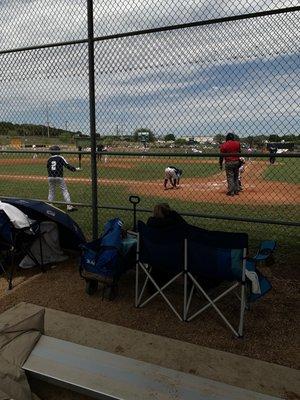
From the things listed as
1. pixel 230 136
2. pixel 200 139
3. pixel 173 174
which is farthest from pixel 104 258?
pixel 173 174

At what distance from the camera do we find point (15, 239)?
16.4 ft

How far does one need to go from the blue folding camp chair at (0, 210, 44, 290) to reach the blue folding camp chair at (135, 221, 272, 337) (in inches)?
65.7

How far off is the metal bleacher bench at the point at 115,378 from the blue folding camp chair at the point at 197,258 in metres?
1.05

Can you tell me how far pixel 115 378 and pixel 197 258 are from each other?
143 centimetres

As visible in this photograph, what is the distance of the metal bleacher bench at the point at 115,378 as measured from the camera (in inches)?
106

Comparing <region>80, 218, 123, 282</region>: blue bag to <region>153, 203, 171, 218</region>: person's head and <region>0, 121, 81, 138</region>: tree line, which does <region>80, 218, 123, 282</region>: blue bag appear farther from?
<region>0, 121, 81, 138</region>: tree line

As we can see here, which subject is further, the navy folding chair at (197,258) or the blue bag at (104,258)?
the blue bag at (104,258)

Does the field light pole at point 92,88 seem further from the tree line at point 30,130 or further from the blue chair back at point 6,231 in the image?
the blue chair back at point 6,231

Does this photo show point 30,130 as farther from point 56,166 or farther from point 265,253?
point 265,253

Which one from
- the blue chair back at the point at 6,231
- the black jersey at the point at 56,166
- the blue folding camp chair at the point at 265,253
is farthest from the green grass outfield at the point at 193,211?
the blue folding camp chair at the point at 265,253

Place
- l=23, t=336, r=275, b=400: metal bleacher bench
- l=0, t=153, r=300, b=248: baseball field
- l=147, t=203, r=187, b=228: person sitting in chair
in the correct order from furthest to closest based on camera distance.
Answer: l=0, t=153, r=300, b=248: baseball field
l=147, t=203, r=187, b=228: person sitting in chair
l=23, t=336, r=275, b=400: metal bleacher bench

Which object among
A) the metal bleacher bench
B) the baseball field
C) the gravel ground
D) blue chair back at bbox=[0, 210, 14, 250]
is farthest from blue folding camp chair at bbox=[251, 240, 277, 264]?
blue chair back at bbox=[0, 210, 14, 250]

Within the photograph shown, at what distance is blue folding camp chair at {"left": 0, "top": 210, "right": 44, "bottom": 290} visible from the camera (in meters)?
4.99

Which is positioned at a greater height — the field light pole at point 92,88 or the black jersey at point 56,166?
the field light pole at point 92,88
